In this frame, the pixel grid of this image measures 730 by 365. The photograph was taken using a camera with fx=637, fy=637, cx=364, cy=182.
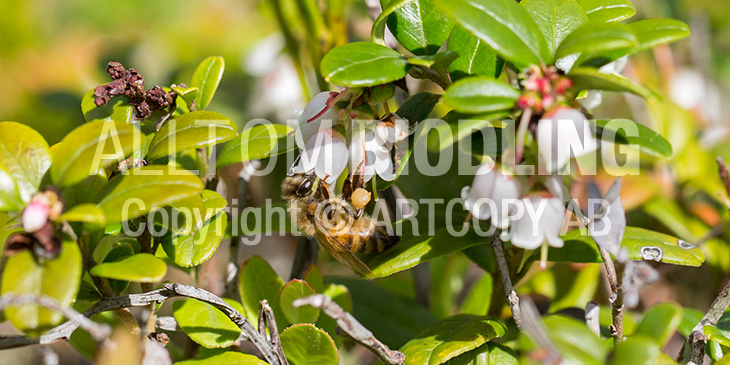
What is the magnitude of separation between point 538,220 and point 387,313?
2.76 ft

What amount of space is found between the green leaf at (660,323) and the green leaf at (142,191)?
736mm

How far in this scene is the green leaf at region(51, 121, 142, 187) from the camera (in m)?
0.93

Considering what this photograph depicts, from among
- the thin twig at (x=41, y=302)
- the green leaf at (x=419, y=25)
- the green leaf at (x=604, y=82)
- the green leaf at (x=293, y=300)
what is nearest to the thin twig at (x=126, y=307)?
the thin twig at (x=41, y=302)

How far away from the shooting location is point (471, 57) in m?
1.14

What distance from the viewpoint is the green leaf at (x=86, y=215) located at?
34.0 inches

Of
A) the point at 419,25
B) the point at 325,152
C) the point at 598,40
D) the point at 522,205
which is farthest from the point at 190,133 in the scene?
the point at 598,40

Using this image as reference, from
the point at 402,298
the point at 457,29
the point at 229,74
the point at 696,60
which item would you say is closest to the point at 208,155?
the point at 457,29

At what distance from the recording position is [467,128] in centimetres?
93

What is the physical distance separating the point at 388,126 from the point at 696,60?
207cm

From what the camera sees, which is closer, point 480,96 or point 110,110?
point 480,96

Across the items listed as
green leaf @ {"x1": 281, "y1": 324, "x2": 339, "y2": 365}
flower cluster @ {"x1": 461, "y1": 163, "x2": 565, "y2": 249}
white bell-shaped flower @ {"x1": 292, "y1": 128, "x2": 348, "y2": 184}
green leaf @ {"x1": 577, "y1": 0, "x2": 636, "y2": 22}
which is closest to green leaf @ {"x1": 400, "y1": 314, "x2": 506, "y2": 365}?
green leaf @ {"x1": 281, "y1": 324, "x2": 339, "y2": 365}

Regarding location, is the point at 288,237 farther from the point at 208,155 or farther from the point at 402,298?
the point at 208,155

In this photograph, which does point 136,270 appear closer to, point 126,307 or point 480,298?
point 126,307

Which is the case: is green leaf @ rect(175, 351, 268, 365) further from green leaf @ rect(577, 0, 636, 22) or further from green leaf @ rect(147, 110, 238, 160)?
green leaf @ rect(577, 0, 636, 22)
